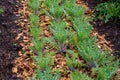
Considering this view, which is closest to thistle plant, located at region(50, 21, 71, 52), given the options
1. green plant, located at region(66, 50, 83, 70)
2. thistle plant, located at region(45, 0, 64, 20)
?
green plant, located at region(66, 50, 83, 70)

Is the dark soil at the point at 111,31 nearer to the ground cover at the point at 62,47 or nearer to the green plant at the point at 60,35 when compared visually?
the ground cover at the point at 62,47

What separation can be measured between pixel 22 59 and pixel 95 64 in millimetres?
989

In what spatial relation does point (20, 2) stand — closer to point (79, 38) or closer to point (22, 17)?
point (22, 17)

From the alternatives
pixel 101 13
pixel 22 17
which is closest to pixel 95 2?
pixel 101 13

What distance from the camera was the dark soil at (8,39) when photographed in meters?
3.73

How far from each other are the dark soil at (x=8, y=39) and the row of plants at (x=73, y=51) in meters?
0.32

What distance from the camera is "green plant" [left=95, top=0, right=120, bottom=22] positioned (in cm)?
466

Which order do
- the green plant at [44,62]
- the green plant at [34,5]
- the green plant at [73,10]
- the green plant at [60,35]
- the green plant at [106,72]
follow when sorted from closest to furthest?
the green plant at [106,72] < the green plant at [44,62] < the green plant at [60,35] < the green plant at [73,10] < the green plant at [34,5]

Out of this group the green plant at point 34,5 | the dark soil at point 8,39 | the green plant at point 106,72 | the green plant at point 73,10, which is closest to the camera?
the green plant at point 106,72

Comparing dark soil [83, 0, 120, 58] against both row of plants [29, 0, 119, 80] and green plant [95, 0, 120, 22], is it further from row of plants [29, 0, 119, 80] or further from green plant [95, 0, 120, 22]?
row of plants [29, 0, 119, 80]

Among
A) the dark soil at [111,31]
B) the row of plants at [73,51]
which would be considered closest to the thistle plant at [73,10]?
the row of plants at [73,51]

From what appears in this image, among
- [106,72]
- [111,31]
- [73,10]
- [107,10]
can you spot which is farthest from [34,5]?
[106,72]

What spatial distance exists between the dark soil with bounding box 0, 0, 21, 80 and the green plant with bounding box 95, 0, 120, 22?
1.30m

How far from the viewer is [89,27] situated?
13.3 ft
